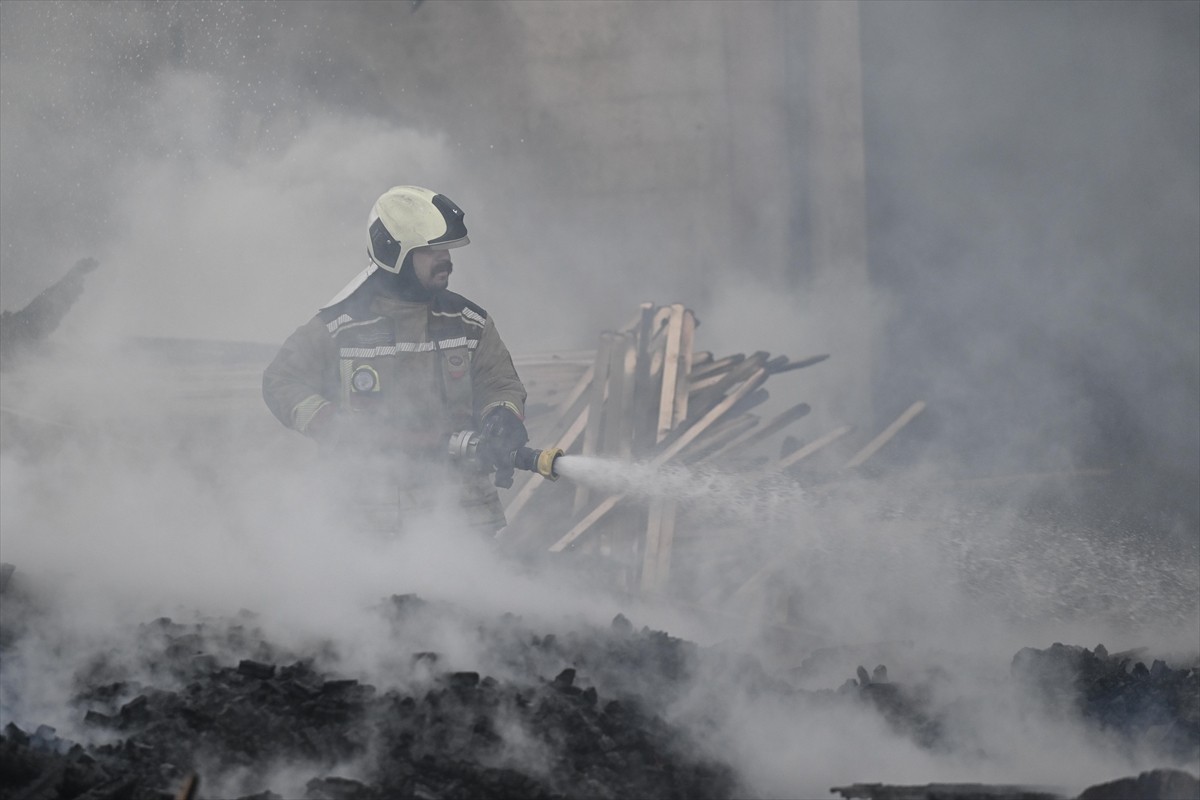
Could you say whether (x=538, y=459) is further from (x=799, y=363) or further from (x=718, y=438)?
(x=799, y=363)

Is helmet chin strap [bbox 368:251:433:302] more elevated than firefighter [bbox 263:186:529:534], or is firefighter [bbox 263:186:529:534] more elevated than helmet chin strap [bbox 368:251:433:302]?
helmet chin strap [bbox 368:251:433:302]

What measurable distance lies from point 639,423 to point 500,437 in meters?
2.98

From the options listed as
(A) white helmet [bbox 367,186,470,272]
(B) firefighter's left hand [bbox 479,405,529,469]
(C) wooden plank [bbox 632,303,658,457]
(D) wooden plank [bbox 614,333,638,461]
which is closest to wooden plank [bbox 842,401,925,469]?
(C) wooden plank [bbox 632,303,658,457]

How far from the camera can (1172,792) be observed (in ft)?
11.9

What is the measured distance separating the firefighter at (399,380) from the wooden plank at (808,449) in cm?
301

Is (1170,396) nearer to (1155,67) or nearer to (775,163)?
(1155,67)

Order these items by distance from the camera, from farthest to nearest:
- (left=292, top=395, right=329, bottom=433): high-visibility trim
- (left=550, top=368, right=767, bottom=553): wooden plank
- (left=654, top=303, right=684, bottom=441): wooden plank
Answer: (left=654, top=303, right=684, bottom=441): wooden plank → (left=550, top=368, right=767, bottom=553): wooden plank → (left=292, top=395, right=329, bottom=433): high-visibility trim

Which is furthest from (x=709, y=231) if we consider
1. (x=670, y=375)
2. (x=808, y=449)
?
(x=808, y=449)

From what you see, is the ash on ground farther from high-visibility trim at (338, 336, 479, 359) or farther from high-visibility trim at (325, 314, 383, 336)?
high-visibility trim at (325, 314, 383, 336)

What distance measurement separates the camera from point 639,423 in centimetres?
859

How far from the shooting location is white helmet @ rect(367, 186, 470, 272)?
18.9 ft

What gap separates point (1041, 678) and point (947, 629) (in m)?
2.36

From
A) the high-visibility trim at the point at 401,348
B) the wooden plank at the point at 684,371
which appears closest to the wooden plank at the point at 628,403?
the wooden plank at the point at 684,371

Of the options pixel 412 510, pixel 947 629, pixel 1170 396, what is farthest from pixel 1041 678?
pixel 1170 396
